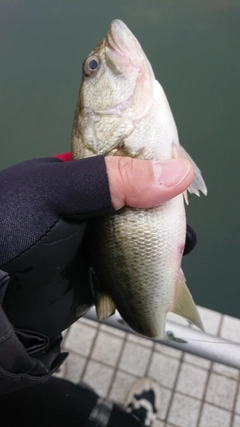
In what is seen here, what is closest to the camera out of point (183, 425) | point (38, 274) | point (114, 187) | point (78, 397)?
point (114, 187)

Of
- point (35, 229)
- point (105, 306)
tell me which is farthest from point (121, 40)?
point (105, 306)

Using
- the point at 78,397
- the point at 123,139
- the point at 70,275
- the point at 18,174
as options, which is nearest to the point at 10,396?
the point at 78,397

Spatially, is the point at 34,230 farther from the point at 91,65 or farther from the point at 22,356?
the point at 91,65

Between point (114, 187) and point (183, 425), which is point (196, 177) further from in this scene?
point (183, 425)

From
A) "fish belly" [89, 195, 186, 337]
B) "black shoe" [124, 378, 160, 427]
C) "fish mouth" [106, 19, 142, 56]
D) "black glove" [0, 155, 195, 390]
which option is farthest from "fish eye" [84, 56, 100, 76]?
"black shoe" [124, 378, 160, 427]

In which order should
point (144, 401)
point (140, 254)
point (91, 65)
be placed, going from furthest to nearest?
1. point (144, 401)
2. point (91, 65)
3. point (140, 254)

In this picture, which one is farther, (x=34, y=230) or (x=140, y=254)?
(x=140, y=254)

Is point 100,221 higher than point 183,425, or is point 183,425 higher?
point 100,221
